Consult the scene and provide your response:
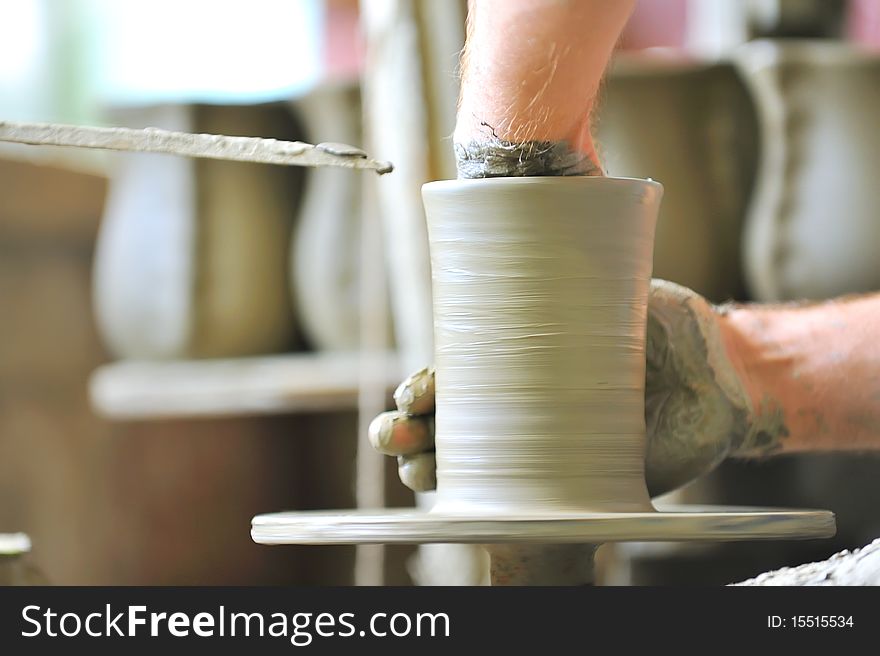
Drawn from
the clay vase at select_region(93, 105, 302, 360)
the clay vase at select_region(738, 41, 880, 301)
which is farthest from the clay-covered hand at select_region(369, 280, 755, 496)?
the clay vase at select_region(93, 105, 302, 360)

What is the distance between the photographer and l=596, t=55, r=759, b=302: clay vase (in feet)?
6.85

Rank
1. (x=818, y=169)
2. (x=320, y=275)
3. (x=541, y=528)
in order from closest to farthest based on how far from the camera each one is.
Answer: (x=541, y=528)
(x=818, y=169)
(x=320, y=275)

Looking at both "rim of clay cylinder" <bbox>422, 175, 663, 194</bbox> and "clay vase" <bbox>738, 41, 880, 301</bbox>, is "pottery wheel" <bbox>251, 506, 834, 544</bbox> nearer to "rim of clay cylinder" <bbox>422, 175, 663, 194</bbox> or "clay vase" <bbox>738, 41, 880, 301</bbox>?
"rim of clay cylinder" <bbox>422, 175, 663, 194</bbox>

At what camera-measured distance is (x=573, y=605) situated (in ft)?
2.54

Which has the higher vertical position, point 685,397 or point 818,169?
point 818,169

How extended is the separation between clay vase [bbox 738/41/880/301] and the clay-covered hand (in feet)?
→ 3.27

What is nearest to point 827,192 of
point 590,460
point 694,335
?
point 694,335

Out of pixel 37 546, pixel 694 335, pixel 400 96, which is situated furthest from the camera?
pixel 37 546

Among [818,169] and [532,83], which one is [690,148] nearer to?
[818,169]

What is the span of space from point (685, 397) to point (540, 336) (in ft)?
0.67

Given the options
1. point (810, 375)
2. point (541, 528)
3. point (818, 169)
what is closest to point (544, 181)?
point (541, 528)

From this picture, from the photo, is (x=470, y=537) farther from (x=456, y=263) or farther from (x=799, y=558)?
(x=799, y=558)

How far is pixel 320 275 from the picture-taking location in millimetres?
2301

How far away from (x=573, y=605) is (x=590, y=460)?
114 mm
